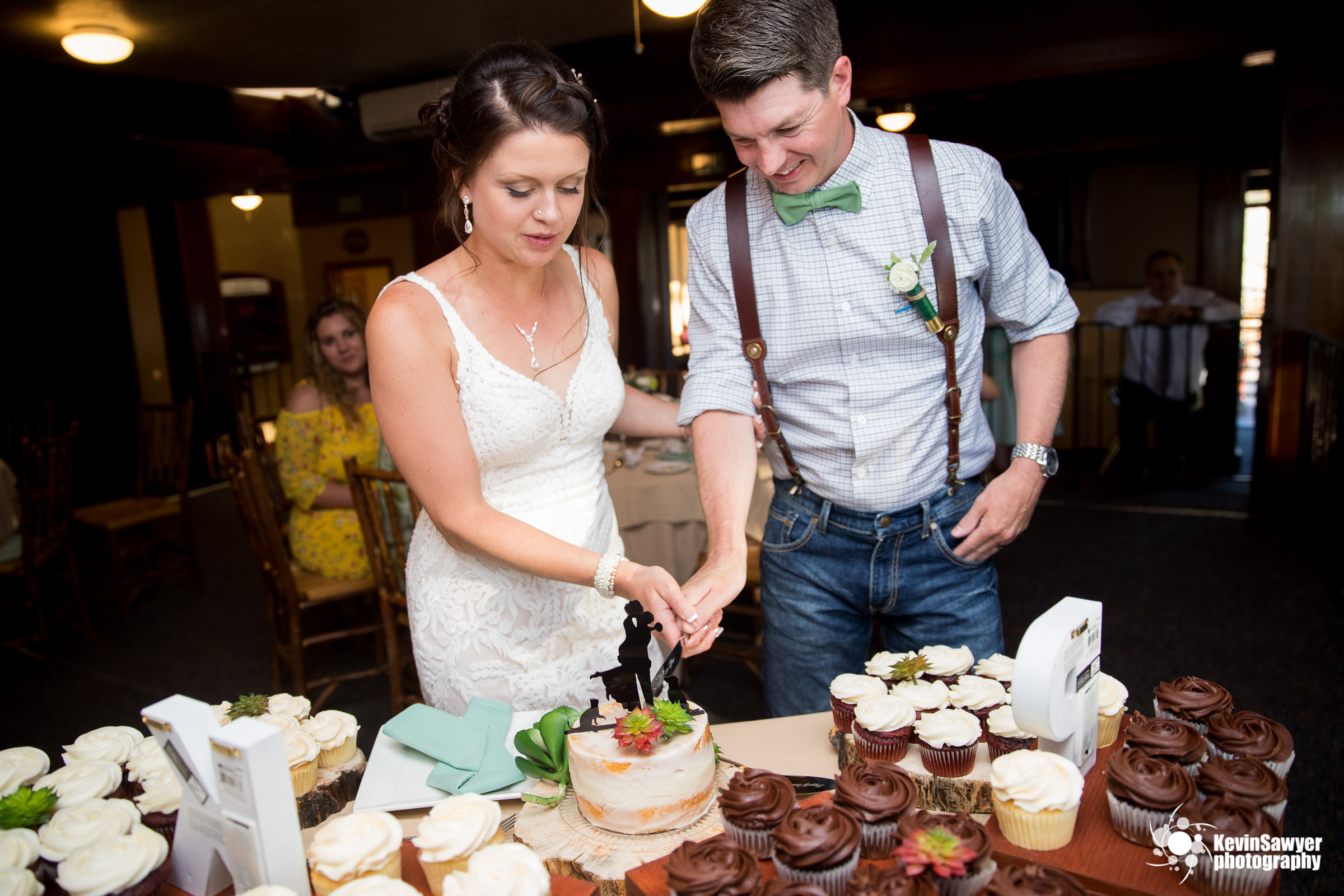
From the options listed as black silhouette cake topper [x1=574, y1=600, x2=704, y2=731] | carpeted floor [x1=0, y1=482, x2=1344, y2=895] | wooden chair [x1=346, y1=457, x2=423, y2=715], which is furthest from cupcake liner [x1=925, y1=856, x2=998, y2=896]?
wooden chair [x1=346, y1=457, x2=423, y2=715]

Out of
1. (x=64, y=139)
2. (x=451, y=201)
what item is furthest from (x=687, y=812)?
(x=64, y=139)

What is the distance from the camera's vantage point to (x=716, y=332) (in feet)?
5.61

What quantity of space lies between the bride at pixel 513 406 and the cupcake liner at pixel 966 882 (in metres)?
0.51

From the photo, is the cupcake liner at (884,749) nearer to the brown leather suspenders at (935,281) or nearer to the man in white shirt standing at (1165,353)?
the brown leather suspenders at (935,281)

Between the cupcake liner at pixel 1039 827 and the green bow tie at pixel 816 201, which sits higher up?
the green bow tie at pixel 816 201

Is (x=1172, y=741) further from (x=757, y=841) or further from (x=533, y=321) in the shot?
(x=533, y=321)

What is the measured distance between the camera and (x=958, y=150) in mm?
1582

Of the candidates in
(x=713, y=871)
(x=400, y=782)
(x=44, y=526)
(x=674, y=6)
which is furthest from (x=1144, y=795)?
(x=44, y=526)

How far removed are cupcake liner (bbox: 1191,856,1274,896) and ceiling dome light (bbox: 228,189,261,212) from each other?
30.9ft

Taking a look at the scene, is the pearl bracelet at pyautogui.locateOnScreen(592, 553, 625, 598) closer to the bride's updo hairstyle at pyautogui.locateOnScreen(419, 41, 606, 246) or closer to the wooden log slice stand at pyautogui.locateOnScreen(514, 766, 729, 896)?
the wooden log slice stand at pyautogui.locateOnScreen(514, 766, 729, 896)

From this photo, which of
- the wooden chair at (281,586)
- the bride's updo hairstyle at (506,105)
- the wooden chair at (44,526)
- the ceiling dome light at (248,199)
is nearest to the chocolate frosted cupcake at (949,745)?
the bride's updo hairstyle at (506,105)

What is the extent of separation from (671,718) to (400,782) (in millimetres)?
419

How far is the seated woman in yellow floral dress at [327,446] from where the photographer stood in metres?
3.84

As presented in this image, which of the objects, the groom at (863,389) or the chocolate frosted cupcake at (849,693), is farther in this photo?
the groom at (863,389)
